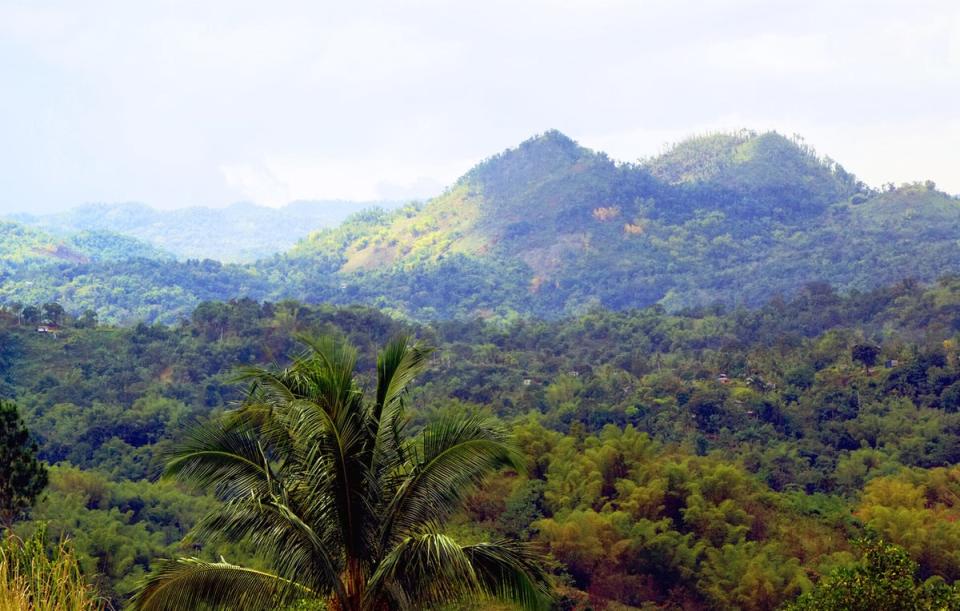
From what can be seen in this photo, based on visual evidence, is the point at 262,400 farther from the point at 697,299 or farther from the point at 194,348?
the point at 697,299

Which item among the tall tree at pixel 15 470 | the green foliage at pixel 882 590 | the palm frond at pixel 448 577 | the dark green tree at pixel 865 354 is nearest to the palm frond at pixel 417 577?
the palm frond at pixel 448 577

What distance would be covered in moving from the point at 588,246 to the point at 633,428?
10536 cm

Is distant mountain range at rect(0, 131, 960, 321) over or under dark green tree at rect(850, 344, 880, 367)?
over

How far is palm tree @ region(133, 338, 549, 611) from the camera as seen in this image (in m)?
→ 9.77

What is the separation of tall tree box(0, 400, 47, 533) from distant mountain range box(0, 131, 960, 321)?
98942 millimetres

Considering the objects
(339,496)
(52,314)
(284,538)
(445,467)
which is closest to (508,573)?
(445,467)

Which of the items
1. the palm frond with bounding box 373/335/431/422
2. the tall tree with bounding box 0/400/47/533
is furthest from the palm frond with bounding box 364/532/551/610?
the tall tree with bounding box 0/400/47/533

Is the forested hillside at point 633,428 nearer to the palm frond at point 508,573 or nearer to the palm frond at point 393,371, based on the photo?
the palm frond at point 393,371

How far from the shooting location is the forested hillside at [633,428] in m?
30.3

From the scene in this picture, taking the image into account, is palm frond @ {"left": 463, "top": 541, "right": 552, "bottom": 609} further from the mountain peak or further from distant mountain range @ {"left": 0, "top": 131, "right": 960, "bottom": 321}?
the mountain peak

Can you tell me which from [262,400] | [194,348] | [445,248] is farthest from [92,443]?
[445,248]

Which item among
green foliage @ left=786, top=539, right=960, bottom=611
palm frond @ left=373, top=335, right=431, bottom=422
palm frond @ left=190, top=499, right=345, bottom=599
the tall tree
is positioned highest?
palm frond @ left=373, top=335, right=431, bottom=422

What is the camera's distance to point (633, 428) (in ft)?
144

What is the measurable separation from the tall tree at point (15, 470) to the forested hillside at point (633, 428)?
276cm
